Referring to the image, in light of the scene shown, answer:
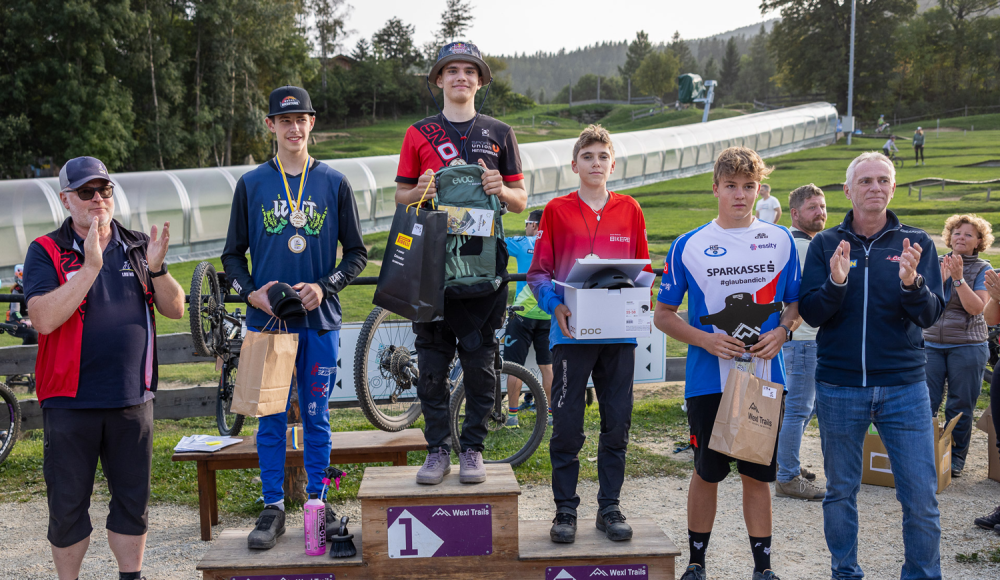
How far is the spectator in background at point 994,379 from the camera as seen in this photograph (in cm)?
465

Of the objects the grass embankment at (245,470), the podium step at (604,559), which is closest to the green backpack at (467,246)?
the podium step at (604,559)

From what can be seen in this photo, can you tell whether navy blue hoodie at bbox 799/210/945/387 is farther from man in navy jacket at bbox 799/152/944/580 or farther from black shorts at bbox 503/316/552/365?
black shorts at bbox 503/316/552/365

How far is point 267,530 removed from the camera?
11.6 ft

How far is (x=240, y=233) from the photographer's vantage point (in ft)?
12.1

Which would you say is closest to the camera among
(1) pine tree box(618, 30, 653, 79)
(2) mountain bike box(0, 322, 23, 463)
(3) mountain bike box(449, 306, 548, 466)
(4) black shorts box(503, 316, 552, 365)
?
(3) mountain bike box(449, 306, 548, 466)

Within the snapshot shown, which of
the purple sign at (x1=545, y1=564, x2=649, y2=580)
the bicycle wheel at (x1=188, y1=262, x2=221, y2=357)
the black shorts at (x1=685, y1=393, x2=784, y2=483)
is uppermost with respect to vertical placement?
the bicycle wheel at (x1=188, y1=262, x2=221, y2=357)

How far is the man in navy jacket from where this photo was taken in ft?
11.3

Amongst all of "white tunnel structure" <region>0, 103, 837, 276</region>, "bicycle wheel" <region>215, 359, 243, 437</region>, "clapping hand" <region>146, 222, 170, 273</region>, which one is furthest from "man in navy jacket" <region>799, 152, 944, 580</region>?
"white tunnel structure" <region>0, 103, 837, 276</region>

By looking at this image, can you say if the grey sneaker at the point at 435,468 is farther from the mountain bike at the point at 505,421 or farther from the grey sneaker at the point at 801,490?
the grey sneaker at the point at 801,490

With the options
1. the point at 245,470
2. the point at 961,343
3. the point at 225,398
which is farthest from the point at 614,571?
the point at 225,398

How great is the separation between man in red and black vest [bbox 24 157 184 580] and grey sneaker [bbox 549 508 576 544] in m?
1.99

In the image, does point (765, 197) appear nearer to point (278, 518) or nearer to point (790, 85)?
point (278, 518)

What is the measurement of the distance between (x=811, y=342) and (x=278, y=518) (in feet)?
12.3

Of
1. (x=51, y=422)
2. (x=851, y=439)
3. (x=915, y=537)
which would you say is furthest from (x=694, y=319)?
(x=51, y=422)
